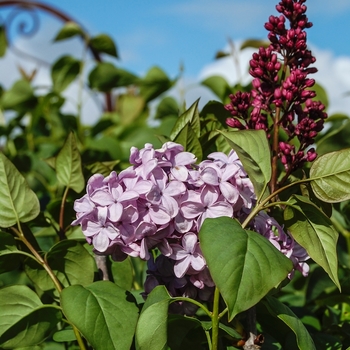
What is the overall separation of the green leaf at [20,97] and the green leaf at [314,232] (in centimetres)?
179

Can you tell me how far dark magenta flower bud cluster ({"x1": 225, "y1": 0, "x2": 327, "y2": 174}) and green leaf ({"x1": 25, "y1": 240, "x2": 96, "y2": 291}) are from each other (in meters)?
0.28

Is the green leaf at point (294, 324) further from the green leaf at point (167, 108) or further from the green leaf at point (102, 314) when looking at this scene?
the green leaf at point (167, 108)

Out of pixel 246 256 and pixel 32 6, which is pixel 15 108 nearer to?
pixel 32 6

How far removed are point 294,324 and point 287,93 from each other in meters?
0.30

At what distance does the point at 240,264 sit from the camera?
0.68 metres

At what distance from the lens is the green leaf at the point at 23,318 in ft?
2.94

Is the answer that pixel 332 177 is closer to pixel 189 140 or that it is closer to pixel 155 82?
pixel 189 140

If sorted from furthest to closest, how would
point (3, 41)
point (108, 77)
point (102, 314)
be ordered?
point (3, 41), point (108, 77), point (102, 314)

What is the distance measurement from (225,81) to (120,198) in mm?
1368

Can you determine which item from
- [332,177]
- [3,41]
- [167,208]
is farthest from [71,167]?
[3,41]

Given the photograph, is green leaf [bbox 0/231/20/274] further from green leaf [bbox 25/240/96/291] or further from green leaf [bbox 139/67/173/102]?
green leaf [bbox 139/67/173/102]

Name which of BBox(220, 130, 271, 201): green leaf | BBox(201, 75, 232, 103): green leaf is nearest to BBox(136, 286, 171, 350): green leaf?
BBox(220, 130, 271, 201): green leaf

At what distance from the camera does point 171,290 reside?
857mm

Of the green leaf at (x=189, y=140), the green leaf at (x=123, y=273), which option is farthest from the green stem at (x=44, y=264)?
the green leaf at (x=189, y=140)
